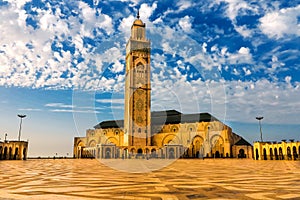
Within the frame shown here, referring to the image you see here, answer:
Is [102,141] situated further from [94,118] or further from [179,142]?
[94,118]

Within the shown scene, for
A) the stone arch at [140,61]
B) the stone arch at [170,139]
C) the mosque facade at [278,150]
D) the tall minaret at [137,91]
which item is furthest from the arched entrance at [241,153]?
the stone arch at [140,61]

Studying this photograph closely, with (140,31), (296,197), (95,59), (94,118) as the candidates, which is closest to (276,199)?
(296,197)

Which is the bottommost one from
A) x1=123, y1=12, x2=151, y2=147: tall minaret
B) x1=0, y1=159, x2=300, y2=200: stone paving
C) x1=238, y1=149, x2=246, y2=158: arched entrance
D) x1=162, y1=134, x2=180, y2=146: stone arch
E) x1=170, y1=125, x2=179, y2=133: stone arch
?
x1=238, y1=149, x2=246, y2=158: arched entrance

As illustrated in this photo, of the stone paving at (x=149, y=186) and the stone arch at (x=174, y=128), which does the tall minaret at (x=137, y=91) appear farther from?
the stone paving at (x=149, y=186)

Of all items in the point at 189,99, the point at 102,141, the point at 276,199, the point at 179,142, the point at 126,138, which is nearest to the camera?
the point at 276,199

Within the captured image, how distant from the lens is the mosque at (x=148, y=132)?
193ft

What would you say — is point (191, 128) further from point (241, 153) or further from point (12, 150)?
point (12, 150)

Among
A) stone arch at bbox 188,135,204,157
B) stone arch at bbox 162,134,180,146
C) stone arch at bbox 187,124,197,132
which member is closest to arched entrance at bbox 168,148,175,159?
stone arch at bbox 188,135,204,157

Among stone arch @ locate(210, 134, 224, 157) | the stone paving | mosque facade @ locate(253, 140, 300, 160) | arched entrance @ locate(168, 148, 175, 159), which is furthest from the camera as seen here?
stone arch @ locate(210, 134, 224, 157)

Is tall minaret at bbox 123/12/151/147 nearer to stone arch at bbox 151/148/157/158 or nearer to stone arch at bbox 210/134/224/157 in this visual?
stone arch at bbox 151/148/157/158

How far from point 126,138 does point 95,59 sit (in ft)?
158

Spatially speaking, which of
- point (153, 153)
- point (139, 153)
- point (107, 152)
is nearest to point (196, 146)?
point (153, 153)

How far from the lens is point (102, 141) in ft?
257

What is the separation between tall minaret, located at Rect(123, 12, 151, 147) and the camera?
2504 inches
